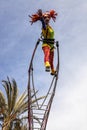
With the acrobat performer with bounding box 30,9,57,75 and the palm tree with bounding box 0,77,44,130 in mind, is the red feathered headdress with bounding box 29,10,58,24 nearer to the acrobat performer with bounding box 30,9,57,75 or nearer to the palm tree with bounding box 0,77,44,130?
the acrobat performer with bounding box 30,9,57,75

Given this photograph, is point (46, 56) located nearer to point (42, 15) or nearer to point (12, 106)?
point (42, 15)

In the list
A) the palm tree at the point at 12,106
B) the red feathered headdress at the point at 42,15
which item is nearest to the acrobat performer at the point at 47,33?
the red feathered headdress at the point at 42,15

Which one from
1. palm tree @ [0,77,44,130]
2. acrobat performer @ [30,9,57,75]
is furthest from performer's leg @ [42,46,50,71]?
palm tree @ [0,77,44,130]

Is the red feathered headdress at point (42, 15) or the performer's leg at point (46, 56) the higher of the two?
the red feathered headdress at point (42, 15)

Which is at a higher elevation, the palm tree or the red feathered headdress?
the red feathered headdress

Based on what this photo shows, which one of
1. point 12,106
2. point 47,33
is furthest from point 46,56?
point 12,106

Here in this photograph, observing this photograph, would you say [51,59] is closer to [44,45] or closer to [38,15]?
[44,45]

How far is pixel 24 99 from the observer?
2961 centimetres

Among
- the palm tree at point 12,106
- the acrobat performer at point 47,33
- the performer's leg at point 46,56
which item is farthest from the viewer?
the palm tree at point 12,106

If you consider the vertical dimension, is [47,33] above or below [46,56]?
above

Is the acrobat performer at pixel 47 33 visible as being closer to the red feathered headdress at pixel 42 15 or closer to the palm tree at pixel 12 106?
the red feathered headdress at pixel 42 15

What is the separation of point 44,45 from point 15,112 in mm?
12625

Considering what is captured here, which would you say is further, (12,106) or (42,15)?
(12,106)

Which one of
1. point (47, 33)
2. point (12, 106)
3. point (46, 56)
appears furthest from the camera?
point (12, 106)
